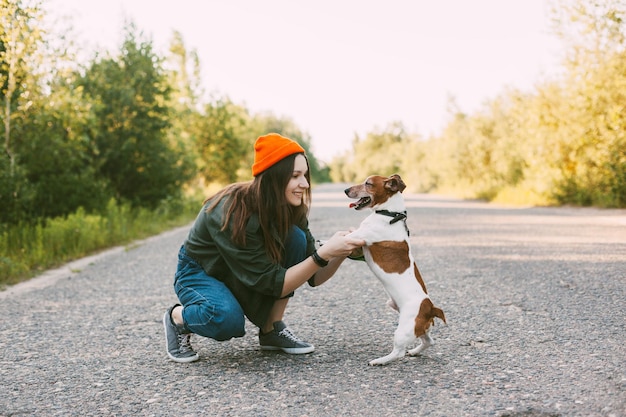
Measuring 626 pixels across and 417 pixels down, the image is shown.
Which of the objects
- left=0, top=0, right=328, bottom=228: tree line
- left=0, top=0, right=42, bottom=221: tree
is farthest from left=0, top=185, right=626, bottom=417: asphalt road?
left=0, top=0, right=328, bottom=228: tree line

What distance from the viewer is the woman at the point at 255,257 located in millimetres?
3477

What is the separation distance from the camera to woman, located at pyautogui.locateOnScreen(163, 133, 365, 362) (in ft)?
11.4

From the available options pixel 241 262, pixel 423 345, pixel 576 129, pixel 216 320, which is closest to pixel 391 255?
pixel 423 345

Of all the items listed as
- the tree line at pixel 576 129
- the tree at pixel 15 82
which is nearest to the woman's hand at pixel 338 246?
the tree at pixel 15 82

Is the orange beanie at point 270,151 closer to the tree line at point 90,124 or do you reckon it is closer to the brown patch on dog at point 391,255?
the brown patch on dog at point 391,255

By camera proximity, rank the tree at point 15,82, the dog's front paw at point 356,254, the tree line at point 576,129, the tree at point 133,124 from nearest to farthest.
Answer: the dog's front paw at point 356,254 → the tree at point 15,82 → the tree at point 133,124 → the tree line at point 576,129

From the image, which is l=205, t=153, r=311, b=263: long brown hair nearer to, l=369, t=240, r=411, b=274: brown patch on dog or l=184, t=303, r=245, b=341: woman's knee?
l=184, t=303, r=245, b=341: woman's knee

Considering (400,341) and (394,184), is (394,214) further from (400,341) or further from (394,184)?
(400,341)

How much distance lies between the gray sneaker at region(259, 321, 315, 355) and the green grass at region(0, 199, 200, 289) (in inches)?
161

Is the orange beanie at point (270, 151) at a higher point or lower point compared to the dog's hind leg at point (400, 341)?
higher

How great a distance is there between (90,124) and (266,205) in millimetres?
8378

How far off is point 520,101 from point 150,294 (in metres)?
21.6

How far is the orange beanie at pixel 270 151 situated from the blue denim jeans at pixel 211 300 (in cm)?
52

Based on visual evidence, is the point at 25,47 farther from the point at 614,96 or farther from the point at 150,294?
the point at 614,96
